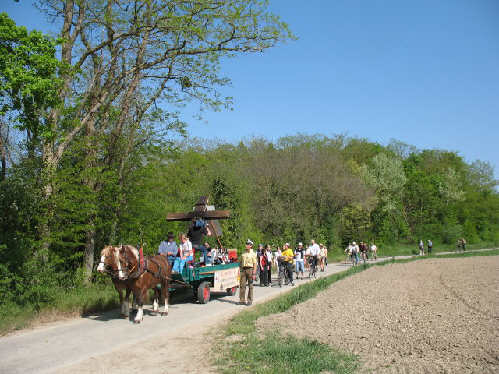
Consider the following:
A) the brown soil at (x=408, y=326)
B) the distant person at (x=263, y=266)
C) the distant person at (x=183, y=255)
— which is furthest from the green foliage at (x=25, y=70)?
the distant person at (x=263, y=266)

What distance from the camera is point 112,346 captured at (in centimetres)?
835

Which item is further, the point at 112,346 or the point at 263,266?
the point at 263,266

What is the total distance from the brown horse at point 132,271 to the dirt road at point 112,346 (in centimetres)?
63

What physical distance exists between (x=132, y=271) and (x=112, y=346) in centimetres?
268

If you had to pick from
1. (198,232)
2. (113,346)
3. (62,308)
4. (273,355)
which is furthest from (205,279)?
(273,355)

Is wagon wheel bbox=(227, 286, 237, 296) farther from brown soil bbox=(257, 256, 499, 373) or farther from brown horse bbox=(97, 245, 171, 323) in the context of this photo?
brown horse bbox=(97, 245, 171, 323)

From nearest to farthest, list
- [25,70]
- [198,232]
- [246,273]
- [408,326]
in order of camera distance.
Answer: [408,326] → [25,70] → [246,273] → [198,232]

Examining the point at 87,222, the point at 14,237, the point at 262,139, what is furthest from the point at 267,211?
the point at 14,237

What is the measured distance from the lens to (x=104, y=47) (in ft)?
53.7

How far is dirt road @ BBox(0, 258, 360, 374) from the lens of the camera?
23.1 ft

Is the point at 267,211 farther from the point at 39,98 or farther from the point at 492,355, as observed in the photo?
the point at 492,355

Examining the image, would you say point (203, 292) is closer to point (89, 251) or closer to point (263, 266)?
point (89, 251)

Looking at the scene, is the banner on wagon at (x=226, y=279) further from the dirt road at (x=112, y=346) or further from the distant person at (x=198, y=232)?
the dirt road at (x=112, y=346)

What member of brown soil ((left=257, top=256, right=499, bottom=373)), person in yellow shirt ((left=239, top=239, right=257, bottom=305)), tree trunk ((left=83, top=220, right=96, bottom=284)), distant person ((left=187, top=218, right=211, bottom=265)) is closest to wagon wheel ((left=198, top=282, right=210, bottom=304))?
distant person ((left=187, top=218, right=211, bottom=265))
